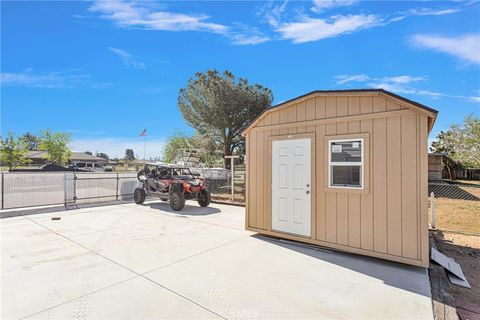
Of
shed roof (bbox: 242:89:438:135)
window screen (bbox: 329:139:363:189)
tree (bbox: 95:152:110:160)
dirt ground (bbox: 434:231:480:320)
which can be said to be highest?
tree (bbox: 95:152:110:160)

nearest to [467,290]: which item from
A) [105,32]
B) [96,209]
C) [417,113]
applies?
[417,113]

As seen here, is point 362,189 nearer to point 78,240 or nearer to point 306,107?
point 306,107

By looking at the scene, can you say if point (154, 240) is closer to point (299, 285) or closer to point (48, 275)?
point (48, 275)

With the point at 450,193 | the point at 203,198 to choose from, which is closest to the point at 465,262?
the point at 203,198

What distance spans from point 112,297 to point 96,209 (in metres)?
6.49

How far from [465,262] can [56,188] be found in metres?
11.4

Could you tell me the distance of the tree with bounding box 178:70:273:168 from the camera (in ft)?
48.7

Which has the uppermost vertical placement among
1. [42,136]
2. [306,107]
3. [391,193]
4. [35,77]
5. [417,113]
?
[35,77]

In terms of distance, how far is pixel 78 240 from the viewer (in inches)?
186

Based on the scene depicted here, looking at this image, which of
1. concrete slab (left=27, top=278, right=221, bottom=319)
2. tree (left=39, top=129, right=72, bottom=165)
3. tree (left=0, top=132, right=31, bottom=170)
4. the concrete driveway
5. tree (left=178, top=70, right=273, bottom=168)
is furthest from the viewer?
tree (left=39, top=129, right=72, bottom=165)

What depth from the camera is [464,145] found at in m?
18.8

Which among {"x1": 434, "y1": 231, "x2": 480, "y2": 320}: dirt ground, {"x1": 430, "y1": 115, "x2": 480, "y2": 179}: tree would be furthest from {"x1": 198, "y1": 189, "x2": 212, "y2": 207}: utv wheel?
{"x1": 430, "y1": 115, "x2": 480, "y2": 179}: tree

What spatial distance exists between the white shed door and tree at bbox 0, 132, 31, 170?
33.6 metres

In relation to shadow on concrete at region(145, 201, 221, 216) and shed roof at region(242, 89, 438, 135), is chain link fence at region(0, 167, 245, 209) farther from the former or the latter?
shed roof at region(242, 89, 438, 135)
